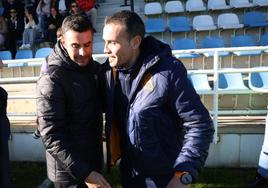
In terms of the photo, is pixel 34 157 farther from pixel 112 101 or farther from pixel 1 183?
→ pixel 112 101

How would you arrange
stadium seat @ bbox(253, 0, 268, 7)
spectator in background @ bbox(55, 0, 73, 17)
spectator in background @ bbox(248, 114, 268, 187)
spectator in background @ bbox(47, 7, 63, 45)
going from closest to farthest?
1. spectator in background @ bbox(248, 114, 268, 187)
2. spectator in background @ bbox(47, 7, 63, 45)
3. stadium seat @ bbox(253, 0, 268, 7)
4. spectator in background @ bbox(55, 0, 73, 17)

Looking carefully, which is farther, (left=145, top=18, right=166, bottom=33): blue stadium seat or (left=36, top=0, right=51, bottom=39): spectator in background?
(left=36, top=0, right=51, bottom=39): spectator in background

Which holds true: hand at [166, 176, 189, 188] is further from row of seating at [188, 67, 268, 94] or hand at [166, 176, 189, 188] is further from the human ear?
row of seating at [188, 67, 268, 94]

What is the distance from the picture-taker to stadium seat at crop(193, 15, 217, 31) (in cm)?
984

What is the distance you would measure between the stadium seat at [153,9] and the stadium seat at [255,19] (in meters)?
2.37

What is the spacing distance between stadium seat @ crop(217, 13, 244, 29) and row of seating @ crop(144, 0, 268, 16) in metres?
0.66

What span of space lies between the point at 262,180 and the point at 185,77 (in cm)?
259

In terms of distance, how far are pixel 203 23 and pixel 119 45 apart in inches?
337

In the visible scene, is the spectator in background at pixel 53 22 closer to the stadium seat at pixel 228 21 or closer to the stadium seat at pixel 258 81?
the stadium seat at pixel 228 21

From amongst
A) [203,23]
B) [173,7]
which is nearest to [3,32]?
[173,7]

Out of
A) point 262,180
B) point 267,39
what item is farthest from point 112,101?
point 267,39

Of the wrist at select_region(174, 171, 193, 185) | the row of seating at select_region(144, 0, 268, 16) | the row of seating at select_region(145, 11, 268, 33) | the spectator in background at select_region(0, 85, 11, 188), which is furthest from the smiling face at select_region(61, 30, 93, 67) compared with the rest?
the row of seating at select_region(144, 0, 268, 16)

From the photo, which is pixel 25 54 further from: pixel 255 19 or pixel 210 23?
pixel 255 19

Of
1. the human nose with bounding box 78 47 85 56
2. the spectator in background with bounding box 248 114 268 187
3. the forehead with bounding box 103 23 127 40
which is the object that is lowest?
the spectator in background with bounding box 248 114 268 187
